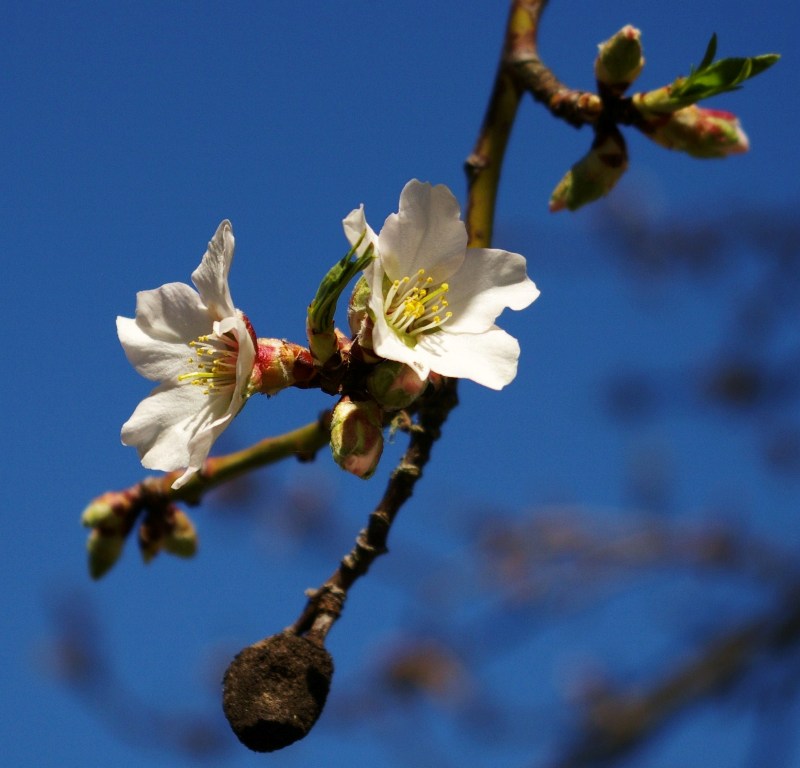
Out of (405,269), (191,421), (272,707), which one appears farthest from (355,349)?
(272,707)

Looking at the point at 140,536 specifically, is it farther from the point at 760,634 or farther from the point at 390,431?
the point at 760,634

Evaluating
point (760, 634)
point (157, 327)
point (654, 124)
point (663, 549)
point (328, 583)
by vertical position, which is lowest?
point (328, 583)

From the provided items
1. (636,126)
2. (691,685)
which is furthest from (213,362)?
(691,685)

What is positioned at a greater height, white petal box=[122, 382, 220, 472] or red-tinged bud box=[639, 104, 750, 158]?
red-tinged bud box=[639, 104, 750, 158]

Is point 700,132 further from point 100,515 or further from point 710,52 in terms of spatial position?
point 100,515

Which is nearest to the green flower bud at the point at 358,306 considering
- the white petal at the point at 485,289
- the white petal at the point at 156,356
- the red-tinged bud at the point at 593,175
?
the white petal at the point at 485,289

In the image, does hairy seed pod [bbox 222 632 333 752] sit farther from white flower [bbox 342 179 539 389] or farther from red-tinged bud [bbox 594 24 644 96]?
red-tinged bud [bbox 594 24 644 96]

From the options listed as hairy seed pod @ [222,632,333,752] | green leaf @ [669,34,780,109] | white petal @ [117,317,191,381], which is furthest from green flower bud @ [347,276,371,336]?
green leaf @ [669,34,780,109]
